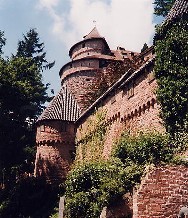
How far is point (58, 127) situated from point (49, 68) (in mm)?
17380

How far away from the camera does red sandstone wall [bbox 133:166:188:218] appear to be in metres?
10.8

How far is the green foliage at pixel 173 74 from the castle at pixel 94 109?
856 mm

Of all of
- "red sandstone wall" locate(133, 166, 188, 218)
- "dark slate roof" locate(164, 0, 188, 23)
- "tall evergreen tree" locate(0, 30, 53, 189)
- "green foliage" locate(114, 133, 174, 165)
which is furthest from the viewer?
"tall evergreen tree" locate(0, 30, 53, 189)

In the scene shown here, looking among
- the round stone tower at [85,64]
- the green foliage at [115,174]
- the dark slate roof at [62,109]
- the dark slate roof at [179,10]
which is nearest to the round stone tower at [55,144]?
the dark slate roof at [62,109]

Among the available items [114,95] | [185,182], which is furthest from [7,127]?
[185,182]

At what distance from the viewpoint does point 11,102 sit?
98.4ft

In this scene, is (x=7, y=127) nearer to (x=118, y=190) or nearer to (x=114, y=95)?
(x=114, y=95)

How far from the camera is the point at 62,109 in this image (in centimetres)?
3256

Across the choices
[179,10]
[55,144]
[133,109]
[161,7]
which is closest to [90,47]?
[161,7]

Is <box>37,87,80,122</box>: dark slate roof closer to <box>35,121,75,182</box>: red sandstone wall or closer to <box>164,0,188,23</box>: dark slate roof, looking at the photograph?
<box>35,121,75,182</box>: red sandstone wall

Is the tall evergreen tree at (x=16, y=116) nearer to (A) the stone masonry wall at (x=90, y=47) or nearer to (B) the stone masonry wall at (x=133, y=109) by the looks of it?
(B) the stone masonry wall at (x=133, y=109)

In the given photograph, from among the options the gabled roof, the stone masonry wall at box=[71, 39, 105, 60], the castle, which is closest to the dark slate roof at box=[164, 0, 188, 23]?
the castle

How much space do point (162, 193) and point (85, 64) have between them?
31.1 meters

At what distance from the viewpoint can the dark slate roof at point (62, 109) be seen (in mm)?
31347
